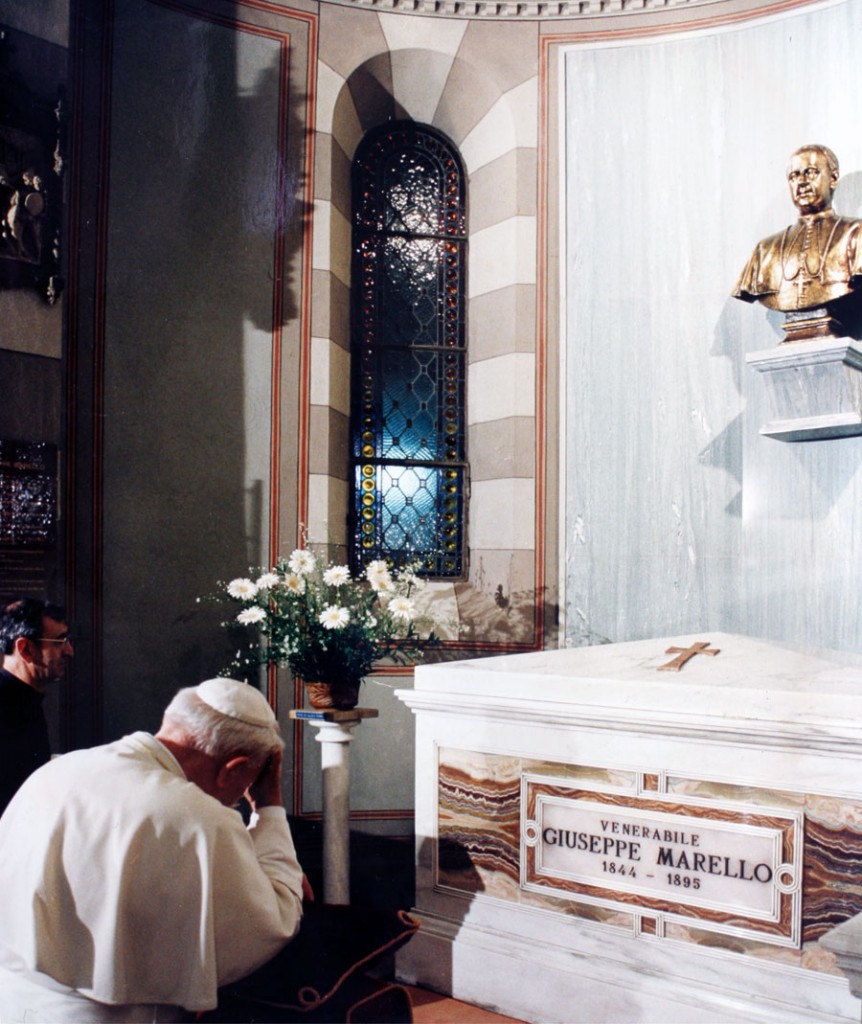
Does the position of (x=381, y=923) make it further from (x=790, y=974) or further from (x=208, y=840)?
Answer: (x=790, y=974)

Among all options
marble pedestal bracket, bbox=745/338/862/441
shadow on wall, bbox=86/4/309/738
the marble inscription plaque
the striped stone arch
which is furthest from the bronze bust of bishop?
the marble inscription plaque

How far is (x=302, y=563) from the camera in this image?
410 cm

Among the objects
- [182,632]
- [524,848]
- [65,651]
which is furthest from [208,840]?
[182,632]

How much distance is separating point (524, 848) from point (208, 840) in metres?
1.69

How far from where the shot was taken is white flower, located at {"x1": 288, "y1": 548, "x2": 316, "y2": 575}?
407 cm

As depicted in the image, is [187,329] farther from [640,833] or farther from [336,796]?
[640,833]

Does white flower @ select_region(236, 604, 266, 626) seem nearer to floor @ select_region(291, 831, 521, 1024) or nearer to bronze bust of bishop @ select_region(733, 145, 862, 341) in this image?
floor @ select_region(291, 831, 521, 1024)

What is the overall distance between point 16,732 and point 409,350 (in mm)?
3415

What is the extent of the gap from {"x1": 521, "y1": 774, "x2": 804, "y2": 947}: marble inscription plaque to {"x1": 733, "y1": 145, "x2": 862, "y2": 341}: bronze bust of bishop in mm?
2478

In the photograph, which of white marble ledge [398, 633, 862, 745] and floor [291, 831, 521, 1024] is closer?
white marble ledge [398, 633, 862, 745]

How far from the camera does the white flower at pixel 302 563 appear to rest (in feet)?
13.4

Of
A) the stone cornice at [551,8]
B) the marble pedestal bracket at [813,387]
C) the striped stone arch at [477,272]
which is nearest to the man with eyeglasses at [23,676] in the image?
the striped stone arch at [477,272]

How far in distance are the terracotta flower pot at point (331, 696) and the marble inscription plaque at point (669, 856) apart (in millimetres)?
956

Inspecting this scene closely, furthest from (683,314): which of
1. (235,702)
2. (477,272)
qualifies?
(235,702)
